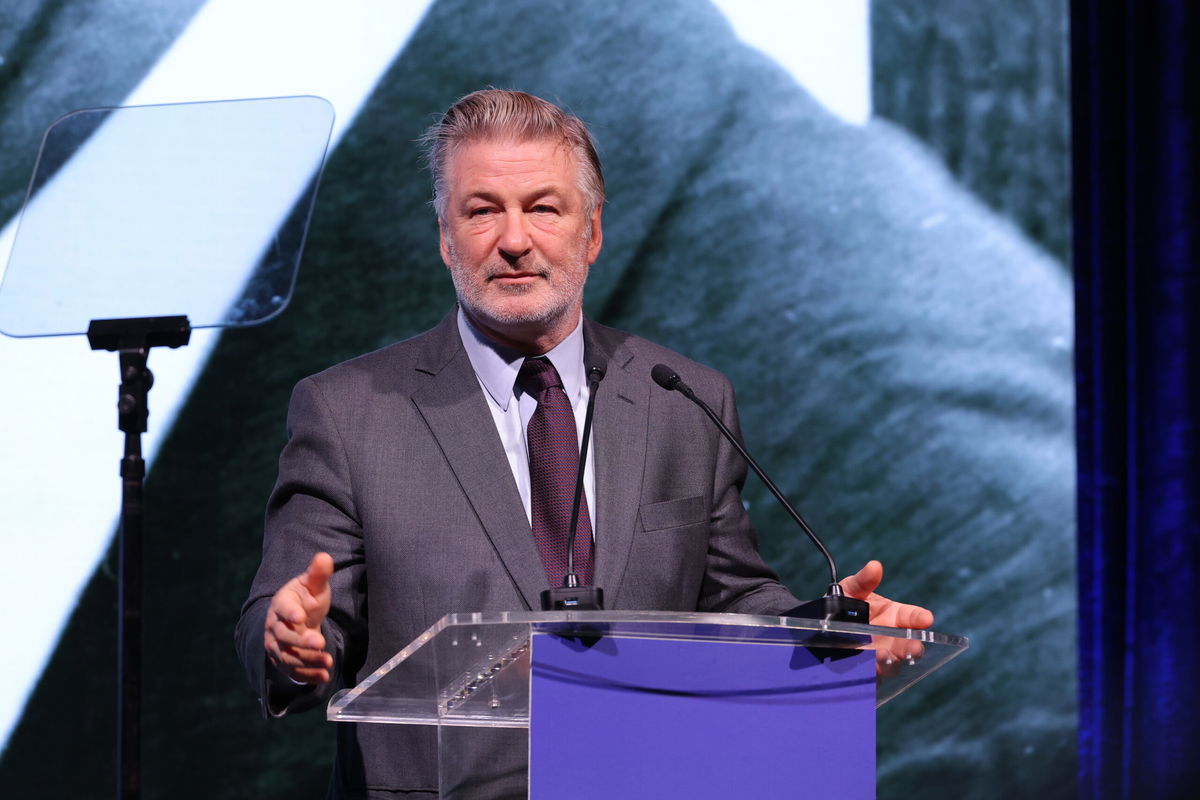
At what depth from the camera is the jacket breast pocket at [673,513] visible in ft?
6.32

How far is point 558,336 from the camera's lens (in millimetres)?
2096

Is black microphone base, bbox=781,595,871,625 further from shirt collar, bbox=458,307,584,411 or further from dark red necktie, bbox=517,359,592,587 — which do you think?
shirt collar, bbox=458,307,584,411

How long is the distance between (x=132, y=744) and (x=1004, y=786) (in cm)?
220

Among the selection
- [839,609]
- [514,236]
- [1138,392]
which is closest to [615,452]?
[514,236]

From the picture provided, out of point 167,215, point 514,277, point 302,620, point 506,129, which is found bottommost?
point 302,620

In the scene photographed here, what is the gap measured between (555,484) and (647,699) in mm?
647

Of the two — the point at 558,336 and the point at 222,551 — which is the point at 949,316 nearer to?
the point at 558,336

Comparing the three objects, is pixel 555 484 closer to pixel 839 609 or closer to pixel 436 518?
pixel 436 518

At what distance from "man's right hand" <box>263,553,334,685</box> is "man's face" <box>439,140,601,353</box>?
29.5 inches

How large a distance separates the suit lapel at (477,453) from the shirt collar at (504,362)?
0.08 feet

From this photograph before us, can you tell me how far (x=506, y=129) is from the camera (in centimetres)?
203

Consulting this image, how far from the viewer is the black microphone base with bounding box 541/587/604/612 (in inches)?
50.9

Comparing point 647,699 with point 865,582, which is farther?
point 865,582

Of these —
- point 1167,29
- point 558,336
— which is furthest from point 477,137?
Result: point 1167,29
